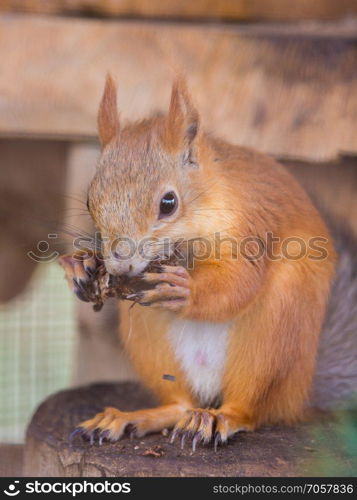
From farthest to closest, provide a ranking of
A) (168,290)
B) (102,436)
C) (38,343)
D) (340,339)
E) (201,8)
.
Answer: (38,343)
(201,8)
(340,339)
(102,436)
(168,290)

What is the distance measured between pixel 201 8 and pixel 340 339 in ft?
2.85

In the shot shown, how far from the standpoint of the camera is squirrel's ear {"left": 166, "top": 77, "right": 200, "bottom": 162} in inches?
55.4

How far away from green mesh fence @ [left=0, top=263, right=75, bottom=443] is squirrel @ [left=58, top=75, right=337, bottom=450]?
1287mm

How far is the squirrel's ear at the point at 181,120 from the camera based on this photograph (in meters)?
1.41

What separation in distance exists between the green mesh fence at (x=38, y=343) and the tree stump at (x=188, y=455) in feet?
3.80

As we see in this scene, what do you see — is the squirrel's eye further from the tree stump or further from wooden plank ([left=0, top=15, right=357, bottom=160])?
wooden plank ([left=0, top=15, right=357, bottom=160])

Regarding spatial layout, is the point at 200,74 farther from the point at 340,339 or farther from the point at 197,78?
the point at 340,339

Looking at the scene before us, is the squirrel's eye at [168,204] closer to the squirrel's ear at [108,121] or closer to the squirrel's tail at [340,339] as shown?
the squirrel's ear at [108,121]

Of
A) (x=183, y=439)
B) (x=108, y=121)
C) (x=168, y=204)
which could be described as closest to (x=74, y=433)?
(x=183, y=439)

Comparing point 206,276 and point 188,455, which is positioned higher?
point 206,276

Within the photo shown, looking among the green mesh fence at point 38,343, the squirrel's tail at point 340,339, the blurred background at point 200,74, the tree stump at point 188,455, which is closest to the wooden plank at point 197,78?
→ the blurred background at point 200,74

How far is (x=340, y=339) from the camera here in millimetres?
1738

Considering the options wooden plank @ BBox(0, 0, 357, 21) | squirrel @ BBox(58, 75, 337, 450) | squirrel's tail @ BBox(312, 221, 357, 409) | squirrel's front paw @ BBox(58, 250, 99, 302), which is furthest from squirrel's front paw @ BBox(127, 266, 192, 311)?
wooden plank @ BBox(0, 0, 357, 21)
